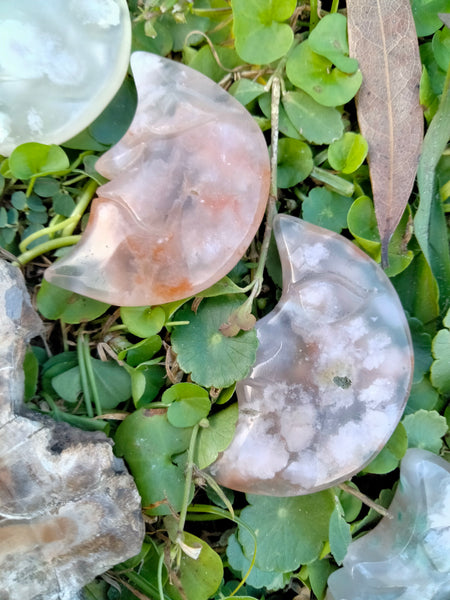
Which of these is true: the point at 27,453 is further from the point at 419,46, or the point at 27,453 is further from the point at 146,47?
the point at 419,46

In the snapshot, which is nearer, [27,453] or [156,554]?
[27,453]

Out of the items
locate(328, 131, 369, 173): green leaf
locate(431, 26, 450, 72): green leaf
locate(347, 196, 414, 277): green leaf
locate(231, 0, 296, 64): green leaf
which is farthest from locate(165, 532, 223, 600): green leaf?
locate(431, 26, 450, 72): green leaf

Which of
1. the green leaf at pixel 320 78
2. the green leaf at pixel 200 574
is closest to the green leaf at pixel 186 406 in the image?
the green leaf at pixel 200 574

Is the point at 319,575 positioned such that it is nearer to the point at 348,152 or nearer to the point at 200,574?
the point at 200,574

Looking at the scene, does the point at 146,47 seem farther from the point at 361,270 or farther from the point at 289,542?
the point at 289,542

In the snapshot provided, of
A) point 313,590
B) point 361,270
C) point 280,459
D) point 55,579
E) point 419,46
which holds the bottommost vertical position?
point 313,590

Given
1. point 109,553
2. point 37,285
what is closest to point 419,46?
Answer: point 37,285

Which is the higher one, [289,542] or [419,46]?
[419,46]

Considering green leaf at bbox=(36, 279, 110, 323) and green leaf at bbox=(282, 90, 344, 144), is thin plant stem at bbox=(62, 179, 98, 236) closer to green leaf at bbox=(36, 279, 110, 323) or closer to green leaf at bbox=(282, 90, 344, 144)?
green leaf at bbox=(36, 279, 110, 323)
